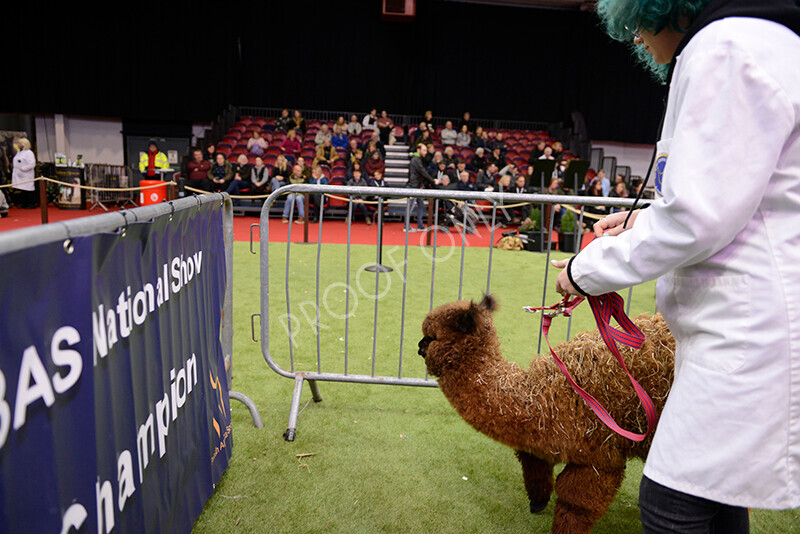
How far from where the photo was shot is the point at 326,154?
623 inches

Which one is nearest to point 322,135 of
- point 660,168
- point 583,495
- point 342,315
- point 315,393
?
point 342,315

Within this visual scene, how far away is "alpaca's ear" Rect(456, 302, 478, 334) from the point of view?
1.81 metres

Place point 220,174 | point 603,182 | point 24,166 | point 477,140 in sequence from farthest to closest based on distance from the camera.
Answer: point 477,140, point 603,182, point 220,174, point 24,166

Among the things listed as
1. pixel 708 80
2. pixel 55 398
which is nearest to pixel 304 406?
pixel 55 398

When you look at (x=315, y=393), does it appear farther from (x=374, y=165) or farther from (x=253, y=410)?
(x=374, y=165)

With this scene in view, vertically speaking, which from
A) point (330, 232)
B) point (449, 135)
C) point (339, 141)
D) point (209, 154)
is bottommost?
point (330, 232)

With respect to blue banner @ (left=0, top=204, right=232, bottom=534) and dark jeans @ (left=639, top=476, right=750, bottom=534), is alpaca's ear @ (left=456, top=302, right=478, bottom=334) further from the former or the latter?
blue banner @ (left=0, top=204, right=232, bottom=534)

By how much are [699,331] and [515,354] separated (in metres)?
3.23

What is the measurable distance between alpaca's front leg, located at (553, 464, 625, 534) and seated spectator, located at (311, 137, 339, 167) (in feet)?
47.2

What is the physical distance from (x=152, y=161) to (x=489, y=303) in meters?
14.5

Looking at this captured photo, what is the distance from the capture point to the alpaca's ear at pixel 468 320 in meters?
1.81

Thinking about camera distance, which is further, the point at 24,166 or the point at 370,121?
the point at 370,121

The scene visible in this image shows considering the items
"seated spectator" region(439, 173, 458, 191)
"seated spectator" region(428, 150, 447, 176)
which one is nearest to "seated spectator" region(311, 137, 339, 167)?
"seated spectator" region(428, 150, 447, 176)

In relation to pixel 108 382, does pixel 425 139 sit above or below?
above
